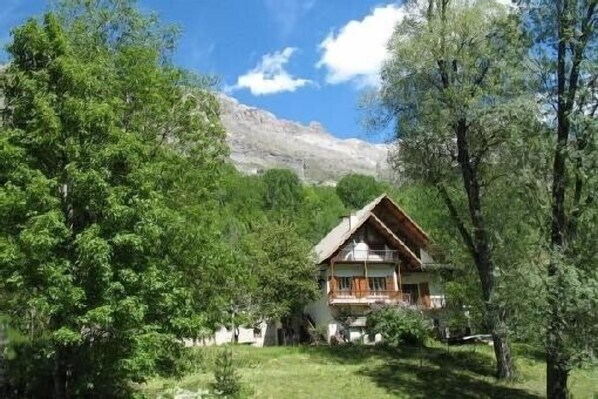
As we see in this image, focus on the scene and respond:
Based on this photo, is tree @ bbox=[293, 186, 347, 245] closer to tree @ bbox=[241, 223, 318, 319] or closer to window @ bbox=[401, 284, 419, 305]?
window @ bbox=[401, 284, 419, 305]

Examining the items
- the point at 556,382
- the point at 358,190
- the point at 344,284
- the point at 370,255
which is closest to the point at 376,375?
the point at 556,382

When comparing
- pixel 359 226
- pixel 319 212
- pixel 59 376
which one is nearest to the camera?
pixel 59 376

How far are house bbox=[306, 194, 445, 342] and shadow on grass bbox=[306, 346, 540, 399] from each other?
12.4 meters

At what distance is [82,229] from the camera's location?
59.2 ft

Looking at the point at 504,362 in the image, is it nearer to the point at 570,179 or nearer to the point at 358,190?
the point at 570,179

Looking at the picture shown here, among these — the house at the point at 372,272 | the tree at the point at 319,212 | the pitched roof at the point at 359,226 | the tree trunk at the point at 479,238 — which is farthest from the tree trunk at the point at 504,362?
the tree at the point at 319,212

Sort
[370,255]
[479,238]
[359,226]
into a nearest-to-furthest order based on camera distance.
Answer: [479,238]
[359,226]
[370,255]

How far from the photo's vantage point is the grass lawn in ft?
80.2

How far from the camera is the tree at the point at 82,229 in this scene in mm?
16656

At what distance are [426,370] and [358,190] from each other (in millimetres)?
88546

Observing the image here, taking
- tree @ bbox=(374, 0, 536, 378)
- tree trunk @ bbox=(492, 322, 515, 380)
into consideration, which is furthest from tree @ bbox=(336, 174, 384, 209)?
tree trunk @ bbox=(492, 322, 515, 380)

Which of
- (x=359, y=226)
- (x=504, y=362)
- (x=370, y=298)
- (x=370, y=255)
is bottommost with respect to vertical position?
(x=504, y=362)

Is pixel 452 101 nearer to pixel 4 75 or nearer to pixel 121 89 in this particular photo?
pixel 121 89

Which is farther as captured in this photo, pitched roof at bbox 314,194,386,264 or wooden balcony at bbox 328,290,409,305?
pitched roof at bbox 314,194,386,264
